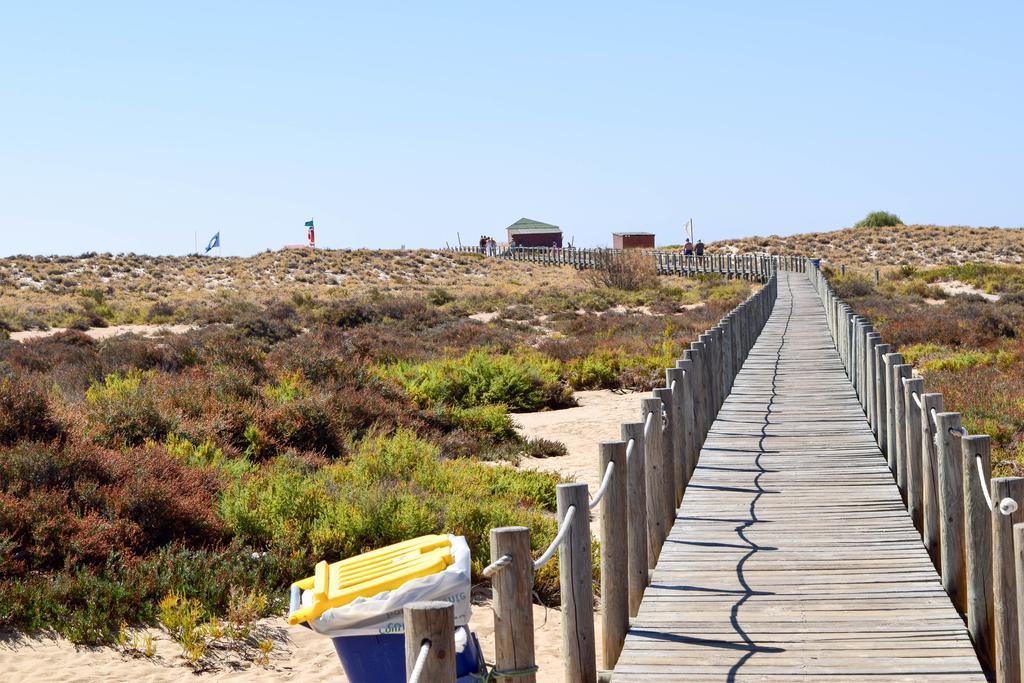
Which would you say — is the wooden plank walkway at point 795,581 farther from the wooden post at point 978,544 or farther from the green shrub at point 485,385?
the green shrub at point 485,385

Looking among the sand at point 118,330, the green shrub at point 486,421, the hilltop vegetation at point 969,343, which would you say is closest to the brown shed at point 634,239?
the hilltop vegetation at point 969,343

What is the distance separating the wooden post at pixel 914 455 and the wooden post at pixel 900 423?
0.49 metres

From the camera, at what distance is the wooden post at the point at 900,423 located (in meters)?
9.39

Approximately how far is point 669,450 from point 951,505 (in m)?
2.29

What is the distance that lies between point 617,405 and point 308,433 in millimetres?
7028

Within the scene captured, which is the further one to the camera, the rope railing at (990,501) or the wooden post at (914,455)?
the wooden post at (914,455)

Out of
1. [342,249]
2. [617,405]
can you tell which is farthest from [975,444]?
[342,249]

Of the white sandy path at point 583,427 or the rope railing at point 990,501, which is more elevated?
the rope railing at point 990,501

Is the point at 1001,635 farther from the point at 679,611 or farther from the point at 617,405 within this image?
the point at 617,405

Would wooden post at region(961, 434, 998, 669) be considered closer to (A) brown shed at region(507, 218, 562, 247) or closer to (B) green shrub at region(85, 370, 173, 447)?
(B) green shrub at region(85, 370, 173, 447)

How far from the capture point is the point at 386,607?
459 centimetres

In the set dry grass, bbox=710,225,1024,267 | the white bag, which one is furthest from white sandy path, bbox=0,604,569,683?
dry grass, bbox=710,225,1024,267

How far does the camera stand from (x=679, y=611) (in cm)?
654

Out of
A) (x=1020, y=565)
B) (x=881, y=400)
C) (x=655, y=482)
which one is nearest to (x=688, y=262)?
(x=881, y=400)
